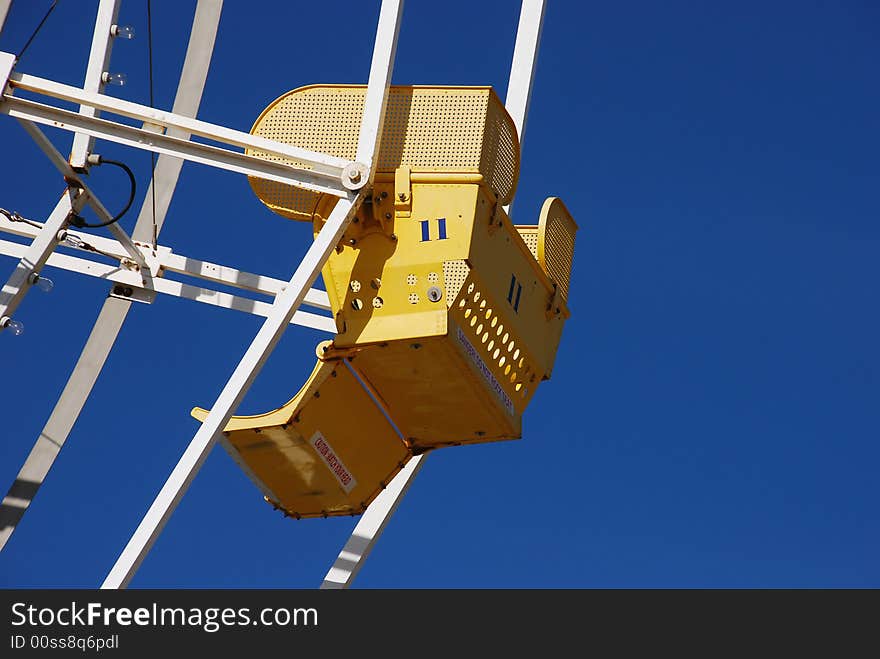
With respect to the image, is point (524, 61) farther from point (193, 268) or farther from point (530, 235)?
point (193, 268)

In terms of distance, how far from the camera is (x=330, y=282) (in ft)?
51.5

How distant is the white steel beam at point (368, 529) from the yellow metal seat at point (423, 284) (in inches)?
38.4

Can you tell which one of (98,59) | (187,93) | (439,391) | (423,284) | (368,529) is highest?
(187,93)

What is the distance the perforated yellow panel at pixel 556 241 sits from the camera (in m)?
17.0

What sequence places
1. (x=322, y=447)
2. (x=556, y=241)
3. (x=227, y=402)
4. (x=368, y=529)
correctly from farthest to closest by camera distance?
(x=368, y=529), (x=556, y=241), (x=322, y=447), (x=227, y=402)

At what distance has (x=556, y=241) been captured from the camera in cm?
1734

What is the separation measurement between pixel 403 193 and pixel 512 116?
2.98 metres

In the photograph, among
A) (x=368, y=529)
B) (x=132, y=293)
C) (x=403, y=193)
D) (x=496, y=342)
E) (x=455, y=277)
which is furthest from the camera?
(x=132, y=293)

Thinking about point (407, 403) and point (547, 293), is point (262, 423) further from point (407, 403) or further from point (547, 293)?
point (547, 293)

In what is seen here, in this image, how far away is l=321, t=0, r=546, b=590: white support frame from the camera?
59.2 ft

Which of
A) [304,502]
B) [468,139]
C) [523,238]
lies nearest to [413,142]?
[468,139]

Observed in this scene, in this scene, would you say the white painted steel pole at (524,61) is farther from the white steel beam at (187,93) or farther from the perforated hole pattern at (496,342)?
the white steel beam at (187,93)

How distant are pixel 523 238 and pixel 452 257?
2.17 m

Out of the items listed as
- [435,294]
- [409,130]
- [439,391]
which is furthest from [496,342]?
[409,130]
